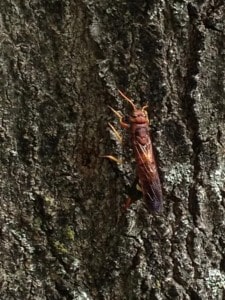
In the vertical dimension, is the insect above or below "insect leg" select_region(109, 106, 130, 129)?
below

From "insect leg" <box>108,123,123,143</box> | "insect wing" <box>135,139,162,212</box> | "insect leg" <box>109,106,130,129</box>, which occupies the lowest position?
"insect wing" <box>135,139,162,212</box>

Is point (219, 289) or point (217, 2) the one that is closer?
point (217, 2)

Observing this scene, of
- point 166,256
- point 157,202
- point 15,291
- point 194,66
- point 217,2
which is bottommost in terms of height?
point 15,291

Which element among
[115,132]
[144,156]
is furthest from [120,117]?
[144,156]

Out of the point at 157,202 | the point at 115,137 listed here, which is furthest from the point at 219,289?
the point at 115,137

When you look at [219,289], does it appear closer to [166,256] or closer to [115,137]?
[166,256]

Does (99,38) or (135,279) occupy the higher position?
(99,38)
